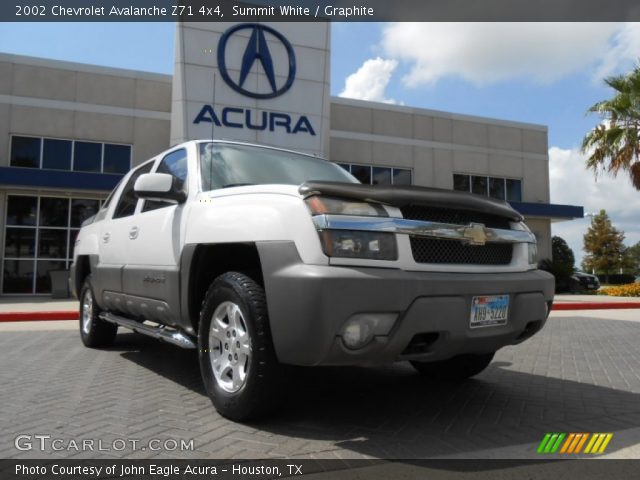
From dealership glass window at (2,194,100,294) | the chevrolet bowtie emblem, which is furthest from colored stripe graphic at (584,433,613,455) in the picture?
dealership glass window at (2,194,100,294)

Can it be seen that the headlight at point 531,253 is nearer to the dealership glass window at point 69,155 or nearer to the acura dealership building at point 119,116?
the acura dealership building at point 119,116

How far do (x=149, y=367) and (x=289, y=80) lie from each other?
13.1 metres

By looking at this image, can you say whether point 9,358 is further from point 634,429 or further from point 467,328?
point 634,429

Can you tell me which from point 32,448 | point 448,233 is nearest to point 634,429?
point 448,233

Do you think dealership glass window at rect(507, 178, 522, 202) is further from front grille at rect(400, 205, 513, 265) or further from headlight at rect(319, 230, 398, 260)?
headlight at rect(319, 230, 398, 260)

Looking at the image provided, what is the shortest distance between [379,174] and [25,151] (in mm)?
12530

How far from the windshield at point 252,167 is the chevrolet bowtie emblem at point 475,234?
4.90 feet

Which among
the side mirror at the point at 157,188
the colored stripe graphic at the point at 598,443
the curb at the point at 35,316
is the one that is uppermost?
the side mirror at the point at 157,188

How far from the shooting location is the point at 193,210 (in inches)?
146

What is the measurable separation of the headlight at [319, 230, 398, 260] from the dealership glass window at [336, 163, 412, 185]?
1774 centimetres

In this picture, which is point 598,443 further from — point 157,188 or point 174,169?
point 174,169

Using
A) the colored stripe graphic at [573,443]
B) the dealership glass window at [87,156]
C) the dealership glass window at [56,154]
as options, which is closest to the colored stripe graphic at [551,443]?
the colored stripe graphic at [573,443]

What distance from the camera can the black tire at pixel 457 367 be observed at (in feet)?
13.8

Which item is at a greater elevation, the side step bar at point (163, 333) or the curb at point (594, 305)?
the side step bar at point (163, 333)
